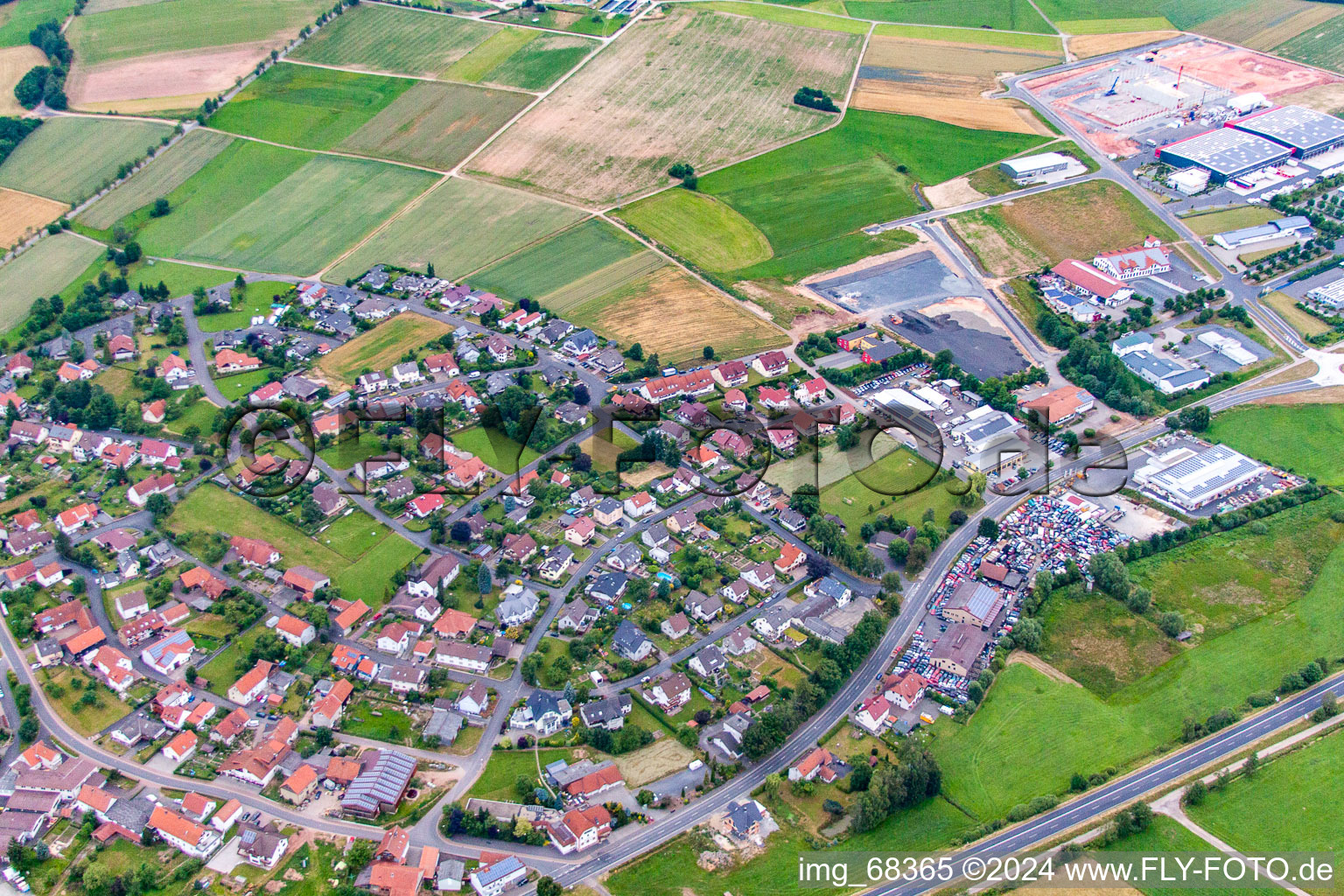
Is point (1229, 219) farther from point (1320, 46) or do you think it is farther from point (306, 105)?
point (306, 105)

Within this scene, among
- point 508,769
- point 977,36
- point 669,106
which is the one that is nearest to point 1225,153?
point 977,36

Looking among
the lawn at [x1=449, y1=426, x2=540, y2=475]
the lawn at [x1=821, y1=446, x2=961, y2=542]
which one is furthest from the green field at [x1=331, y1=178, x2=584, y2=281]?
the lawn at [x1=821, y1=446, x2=961, y2=542]

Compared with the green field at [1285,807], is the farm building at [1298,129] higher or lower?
higher

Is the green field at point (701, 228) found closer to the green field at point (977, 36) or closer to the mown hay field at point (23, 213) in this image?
the green field at point (977, 36)

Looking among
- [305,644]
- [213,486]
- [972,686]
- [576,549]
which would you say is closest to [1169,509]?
[972,686]

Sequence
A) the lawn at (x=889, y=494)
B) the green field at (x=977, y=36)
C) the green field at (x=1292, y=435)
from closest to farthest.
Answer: the lawn at (x=889, y=494), the green field at (x=1292, y=435), the green field at (x=977, y=36)

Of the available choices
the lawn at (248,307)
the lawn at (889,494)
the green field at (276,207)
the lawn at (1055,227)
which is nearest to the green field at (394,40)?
the green field at (276,207)
